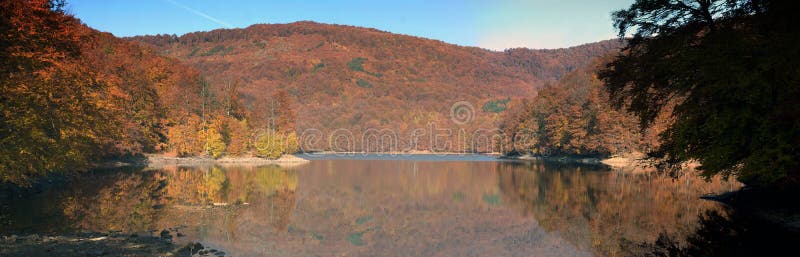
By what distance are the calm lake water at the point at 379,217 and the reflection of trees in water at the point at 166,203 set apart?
0.05 metres

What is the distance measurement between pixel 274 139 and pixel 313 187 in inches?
2037

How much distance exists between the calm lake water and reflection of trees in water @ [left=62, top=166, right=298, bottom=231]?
0.17ft

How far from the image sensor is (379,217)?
83.5ft

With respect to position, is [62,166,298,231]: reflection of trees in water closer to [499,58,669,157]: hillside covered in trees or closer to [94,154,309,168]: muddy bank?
[94,154,309,168]: muddy bank

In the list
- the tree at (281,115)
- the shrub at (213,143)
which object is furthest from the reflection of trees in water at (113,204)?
the tree at (281,115)

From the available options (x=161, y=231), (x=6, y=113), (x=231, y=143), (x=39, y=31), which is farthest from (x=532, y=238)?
(x=231, y=143)

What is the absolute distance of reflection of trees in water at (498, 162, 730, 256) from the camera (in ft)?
62.7

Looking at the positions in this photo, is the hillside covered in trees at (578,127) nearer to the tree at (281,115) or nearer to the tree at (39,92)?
the tree at (39,92)

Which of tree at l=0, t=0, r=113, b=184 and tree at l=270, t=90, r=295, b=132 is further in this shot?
tree at l=270, t=90, r=295, b=132

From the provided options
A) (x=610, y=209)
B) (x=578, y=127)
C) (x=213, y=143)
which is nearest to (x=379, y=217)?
(x=610, y=209)

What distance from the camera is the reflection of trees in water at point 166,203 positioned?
21.8 meters

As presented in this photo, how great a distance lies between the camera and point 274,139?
91000 mm

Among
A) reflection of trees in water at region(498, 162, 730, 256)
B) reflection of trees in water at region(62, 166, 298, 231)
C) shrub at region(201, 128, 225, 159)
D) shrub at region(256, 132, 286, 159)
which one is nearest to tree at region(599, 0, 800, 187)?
reflection of trees in water at region(498, 162, 730, 256)

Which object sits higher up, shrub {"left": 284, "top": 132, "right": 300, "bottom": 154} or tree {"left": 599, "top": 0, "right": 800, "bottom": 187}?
tree {"left": 599, "top": 0, "right": 800, "bottom": 187}
